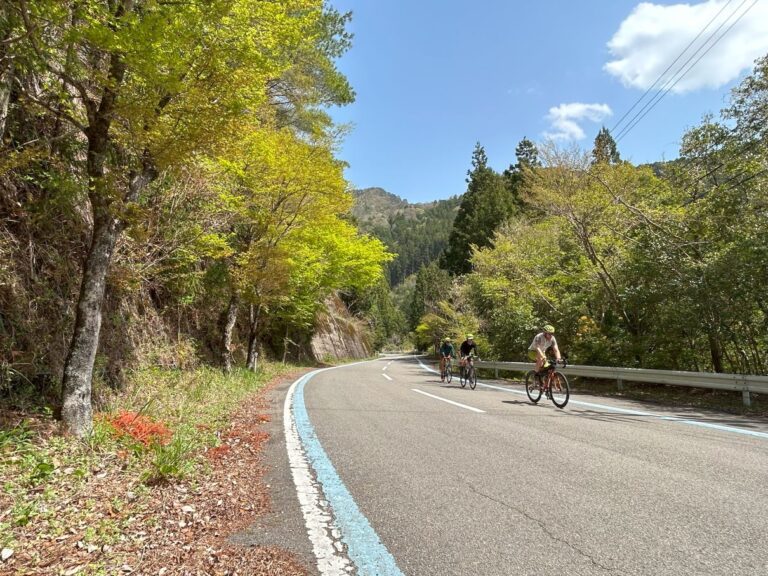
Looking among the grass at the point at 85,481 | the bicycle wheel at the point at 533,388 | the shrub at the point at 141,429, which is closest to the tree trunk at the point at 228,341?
the grass at the point at 85,481

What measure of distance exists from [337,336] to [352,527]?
35790mm

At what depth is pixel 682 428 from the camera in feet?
20.3

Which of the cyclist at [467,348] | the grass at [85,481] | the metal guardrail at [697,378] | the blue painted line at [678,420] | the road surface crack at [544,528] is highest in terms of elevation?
the cyclist at [467,348]

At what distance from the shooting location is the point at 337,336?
38500 millimetres

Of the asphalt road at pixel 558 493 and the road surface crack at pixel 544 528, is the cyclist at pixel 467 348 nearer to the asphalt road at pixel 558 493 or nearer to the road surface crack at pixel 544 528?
the asphalt road at pixel 558 493

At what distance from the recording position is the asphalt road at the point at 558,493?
2.49m

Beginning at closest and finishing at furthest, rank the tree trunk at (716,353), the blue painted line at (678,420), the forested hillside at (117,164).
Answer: the forested hillside at (117,164)
the blue painted line at (678,420)
the tree trunk at (716,353)

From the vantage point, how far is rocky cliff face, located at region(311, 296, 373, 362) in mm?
33750

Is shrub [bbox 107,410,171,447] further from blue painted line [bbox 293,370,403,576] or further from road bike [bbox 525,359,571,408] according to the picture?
road bike [bbox 525,359,571,408]

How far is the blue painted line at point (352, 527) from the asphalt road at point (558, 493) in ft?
0.19

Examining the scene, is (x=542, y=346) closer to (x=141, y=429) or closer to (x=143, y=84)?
(x=141, y=429)

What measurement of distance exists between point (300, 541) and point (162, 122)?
476cm

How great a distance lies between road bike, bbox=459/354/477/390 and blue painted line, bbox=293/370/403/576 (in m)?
8.83

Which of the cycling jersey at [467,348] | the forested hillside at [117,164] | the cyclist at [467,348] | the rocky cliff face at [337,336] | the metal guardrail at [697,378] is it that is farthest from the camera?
the rocky cliff face at [337,336]
